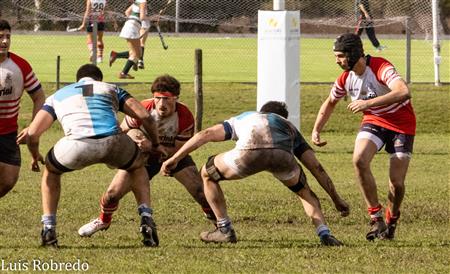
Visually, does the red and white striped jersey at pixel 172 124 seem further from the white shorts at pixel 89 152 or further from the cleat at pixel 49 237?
the cleat at pixel 49 237

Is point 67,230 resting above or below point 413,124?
below

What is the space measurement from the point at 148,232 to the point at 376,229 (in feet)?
7.38

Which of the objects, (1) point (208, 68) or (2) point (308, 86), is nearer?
(2) point (308, 86)

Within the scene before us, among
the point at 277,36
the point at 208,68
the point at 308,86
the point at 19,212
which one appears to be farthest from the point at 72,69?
the point at 19,212

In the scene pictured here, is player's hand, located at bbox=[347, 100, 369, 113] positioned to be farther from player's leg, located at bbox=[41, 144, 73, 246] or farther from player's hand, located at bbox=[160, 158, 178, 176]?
player's leg, located at bbox=[41, 144, 73, 246]

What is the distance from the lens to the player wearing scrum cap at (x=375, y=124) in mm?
11617

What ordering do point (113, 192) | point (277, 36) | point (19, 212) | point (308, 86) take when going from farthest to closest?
point (308, 86)
point (277, 36)
point (19, 212)
point (113, 192)

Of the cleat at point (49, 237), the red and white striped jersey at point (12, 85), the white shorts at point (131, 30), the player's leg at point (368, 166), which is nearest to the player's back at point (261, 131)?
the player's leg at point (368, 166)

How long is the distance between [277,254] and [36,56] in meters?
25.6

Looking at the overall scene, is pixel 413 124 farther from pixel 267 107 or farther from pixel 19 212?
pixel 19 212

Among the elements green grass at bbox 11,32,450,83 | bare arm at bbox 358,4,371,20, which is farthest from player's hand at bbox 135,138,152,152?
bare arm at bbox 358,4,371,20

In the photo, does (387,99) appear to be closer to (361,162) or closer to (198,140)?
(361,162)

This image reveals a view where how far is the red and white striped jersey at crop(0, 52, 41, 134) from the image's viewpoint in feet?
36.6

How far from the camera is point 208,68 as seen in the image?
1307 inches
